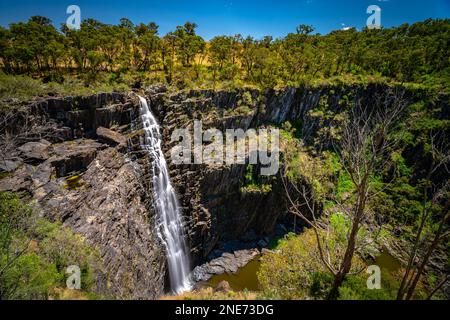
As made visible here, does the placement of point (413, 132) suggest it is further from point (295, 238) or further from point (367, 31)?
point (367, 31)

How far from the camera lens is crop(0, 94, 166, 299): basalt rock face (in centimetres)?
1944

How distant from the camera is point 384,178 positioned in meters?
43.8

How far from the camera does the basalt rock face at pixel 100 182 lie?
19438 mm

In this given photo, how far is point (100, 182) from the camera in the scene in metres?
23.6

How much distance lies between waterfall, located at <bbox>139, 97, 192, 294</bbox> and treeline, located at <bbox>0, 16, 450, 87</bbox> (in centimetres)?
A: 1023

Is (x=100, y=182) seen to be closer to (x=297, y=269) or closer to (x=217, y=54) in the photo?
(x=297, y=269)

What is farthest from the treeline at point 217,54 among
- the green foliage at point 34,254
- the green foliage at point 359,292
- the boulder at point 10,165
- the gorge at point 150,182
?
the green foliage at point 359,292

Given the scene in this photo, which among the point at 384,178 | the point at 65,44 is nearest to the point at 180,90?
the point at 65,44

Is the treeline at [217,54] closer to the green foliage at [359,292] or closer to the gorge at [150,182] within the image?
the gorge at [150,182]

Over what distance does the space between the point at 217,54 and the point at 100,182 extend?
35.1m

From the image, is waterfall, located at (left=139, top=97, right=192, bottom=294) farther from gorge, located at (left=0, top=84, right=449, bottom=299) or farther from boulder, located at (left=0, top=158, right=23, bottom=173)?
boulder, located at (left=0, top=158, right=23, bottom=173)

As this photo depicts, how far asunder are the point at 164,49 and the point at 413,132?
4647 centimetres

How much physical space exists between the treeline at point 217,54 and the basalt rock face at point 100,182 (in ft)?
29.6

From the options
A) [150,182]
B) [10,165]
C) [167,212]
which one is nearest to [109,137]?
[150,182]
